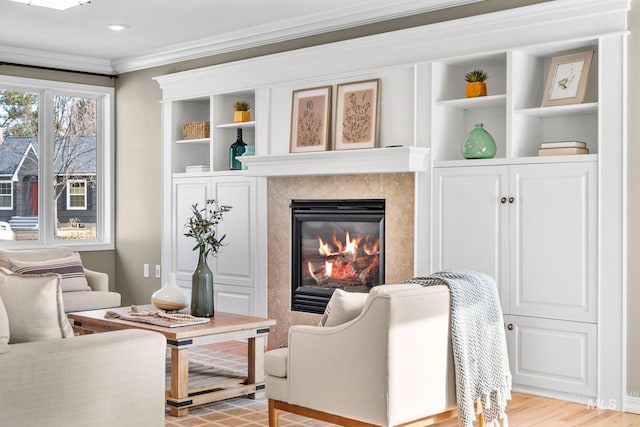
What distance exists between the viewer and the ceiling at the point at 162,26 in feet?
18.2

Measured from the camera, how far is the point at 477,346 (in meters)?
3.70

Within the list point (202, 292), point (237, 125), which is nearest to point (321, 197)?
point (237, 125)

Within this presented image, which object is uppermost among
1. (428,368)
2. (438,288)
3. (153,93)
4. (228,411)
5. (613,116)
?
(153,93)

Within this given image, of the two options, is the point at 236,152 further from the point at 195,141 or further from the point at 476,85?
the point at 476,85

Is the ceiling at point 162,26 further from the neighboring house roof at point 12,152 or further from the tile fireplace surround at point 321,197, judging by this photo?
the tile fireplace surround at point 321,197

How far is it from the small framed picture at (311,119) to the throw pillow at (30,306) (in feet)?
10.2

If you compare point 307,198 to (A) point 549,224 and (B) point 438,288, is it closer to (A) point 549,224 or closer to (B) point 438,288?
(A) point 549,224

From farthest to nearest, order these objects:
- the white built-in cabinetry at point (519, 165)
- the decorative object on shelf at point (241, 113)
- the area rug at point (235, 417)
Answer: the decorative object on shelf at point (241, 113)
the white built-in cabinetry at point (519, 165)
the area rug at point (235, 417)

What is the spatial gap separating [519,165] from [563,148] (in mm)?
285

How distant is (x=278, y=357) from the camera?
3.74 metres

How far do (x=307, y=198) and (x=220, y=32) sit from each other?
167 cm

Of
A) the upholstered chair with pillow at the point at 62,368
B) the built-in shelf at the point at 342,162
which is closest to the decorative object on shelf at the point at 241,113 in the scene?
the built-in shelf at the point at 342,162

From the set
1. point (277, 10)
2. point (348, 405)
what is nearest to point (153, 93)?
point (277, 10)

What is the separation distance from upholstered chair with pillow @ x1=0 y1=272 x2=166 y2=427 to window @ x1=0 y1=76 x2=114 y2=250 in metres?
Answer: 4.68
